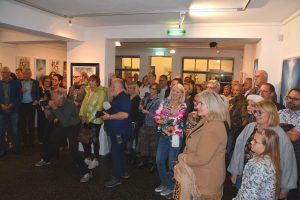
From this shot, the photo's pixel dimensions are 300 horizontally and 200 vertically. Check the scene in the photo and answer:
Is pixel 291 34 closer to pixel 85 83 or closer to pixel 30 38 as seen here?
pixel 85 83

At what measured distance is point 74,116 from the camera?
396cm

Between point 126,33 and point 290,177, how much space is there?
4226mm

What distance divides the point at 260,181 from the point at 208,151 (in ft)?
1.51

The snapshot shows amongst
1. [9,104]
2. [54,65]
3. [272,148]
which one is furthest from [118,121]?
[54,65]

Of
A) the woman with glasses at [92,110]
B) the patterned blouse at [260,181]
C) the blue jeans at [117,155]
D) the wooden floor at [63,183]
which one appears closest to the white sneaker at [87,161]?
the woman with glasses at [92,110]

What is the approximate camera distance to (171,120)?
11.7ft

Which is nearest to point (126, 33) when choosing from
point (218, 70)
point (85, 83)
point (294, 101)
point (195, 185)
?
point (85, 83)

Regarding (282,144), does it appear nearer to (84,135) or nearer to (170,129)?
(170,129)

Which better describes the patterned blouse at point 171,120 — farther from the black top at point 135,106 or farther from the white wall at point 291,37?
the white wall at point 291,37

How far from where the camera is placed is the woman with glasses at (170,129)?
3525mm

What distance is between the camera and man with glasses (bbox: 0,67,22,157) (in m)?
5.03

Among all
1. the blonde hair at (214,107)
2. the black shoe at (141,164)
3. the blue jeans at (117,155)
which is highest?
the blonde hair at (214,107)

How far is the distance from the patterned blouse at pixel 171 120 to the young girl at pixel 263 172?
1465mm

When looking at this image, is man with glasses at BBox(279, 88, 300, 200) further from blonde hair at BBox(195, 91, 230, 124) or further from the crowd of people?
blonde hair at BBox(195, 91, 230, 124)
